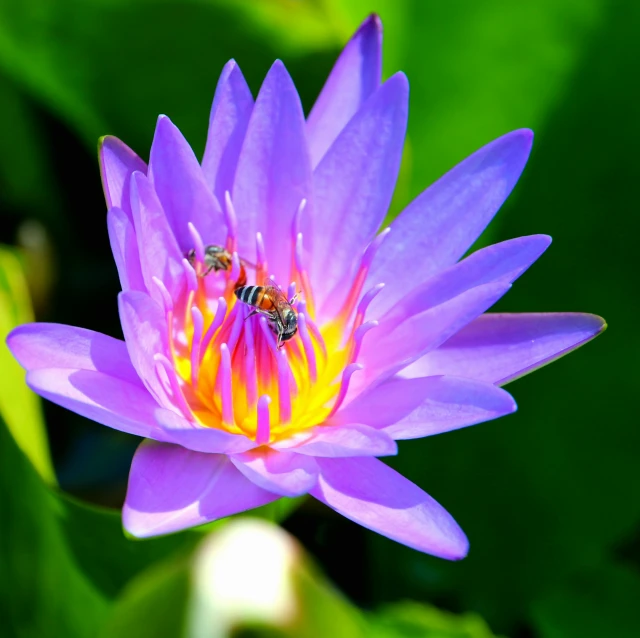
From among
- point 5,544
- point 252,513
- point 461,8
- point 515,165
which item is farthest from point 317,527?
point 461,8

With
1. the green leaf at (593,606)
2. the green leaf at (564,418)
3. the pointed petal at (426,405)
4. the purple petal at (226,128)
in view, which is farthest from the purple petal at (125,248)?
the green leaf at (593,606)

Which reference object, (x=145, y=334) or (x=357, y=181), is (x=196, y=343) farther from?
(x=357, y=181)

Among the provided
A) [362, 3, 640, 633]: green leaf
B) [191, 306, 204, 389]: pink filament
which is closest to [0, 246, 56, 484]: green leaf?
[191, 306, 204, 389]: pink filament

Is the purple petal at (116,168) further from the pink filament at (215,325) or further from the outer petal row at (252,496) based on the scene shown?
the outer petal row at (252,496)

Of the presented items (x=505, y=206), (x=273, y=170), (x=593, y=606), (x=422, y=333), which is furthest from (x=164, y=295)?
(x=593, y=606)

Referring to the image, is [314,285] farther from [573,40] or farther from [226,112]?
[573,40]

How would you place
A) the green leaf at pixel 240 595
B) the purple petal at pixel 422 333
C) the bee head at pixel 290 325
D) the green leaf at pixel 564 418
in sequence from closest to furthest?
the green leaf at pixel 240 595, the purple petal at pixel 422 333, the bee head at pixel 290 325, the green leaf at pixel 564 418

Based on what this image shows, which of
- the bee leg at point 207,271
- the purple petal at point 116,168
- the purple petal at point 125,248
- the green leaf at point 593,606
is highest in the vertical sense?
the purple petal at point 116,168
